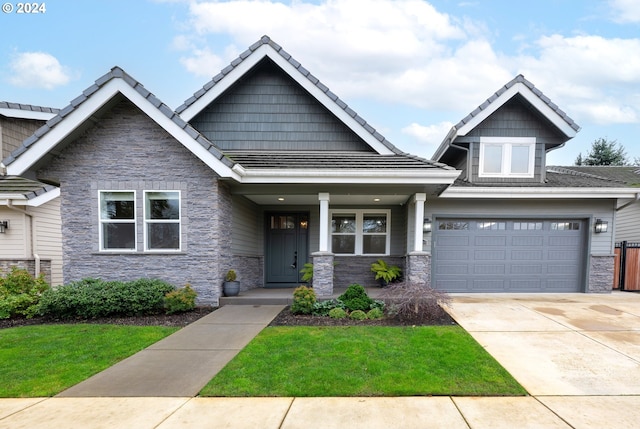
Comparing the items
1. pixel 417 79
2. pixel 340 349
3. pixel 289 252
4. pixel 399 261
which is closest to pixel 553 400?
pixel 340 349

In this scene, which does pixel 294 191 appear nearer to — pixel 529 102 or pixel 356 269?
pixel 356 269

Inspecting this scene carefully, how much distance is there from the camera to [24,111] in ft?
34.5

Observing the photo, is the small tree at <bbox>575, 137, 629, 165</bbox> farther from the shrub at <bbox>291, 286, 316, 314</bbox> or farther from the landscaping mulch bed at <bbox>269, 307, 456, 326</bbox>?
the shrub at <bbox>291, 286, 316, 314</bbox>

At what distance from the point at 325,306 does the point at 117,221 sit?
17.4 ft

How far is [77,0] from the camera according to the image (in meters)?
8.73

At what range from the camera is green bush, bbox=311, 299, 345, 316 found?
6.57m

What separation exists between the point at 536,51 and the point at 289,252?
46.5 feet

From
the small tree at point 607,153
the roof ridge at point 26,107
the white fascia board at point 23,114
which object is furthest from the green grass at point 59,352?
the small tree at point 607,153

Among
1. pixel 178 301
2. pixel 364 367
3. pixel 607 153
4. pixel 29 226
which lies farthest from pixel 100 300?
pixel 607 153

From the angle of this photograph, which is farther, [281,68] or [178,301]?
[281,68]

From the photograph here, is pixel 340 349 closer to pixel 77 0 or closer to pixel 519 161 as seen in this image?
pixel 519 161

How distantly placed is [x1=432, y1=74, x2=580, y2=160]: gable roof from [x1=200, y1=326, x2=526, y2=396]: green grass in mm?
6532

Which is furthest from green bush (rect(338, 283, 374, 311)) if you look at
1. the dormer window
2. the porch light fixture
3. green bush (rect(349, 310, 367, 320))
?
the porch light fixture

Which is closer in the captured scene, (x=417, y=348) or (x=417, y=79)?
(x=417, y=348)
